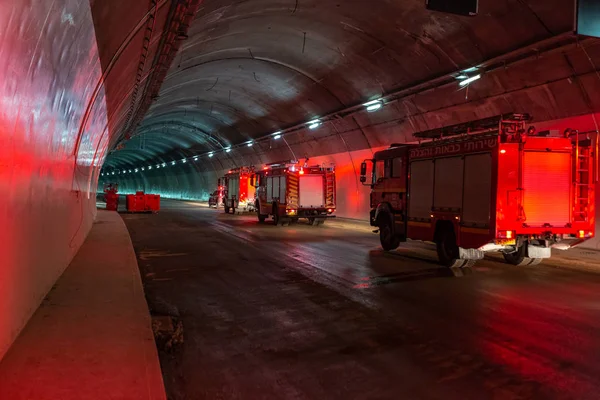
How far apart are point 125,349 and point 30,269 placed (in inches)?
Answer: 64.7

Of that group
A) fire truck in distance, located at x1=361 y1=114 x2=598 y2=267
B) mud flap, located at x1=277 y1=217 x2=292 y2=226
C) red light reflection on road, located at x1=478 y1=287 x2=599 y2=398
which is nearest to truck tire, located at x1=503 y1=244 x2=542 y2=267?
fire truck in distance, located at x1=361 y1=114 x2=598 y2=267

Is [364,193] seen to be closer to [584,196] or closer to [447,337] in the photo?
[584,196]

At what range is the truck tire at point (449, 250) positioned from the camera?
11.1m

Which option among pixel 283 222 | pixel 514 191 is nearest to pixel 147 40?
pixel 514 191

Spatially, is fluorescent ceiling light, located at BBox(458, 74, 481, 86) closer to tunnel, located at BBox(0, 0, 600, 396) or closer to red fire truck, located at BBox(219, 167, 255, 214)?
tunnel, located at BBox(0, 0, 600, 396)

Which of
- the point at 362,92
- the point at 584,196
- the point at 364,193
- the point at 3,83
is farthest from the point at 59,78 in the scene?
the point at 364,193

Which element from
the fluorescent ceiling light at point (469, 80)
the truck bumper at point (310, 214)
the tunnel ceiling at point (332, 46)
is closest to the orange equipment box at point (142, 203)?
the tunnel ceiling at point (332, 46)

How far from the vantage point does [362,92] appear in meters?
20.5

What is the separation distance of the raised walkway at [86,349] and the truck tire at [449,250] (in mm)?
6923

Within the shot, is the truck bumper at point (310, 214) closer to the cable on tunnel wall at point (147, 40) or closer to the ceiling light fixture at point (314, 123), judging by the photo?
the ceiling light fixture at point (314, 123)

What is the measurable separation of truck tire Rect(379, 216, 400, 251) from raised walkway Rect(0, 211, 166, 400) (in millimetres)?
7558

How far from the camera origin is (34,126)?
511 cm

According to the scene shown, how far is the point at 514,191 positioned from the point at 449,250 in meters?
2.13

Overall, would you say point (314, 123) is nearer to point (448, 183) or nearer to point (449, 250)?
point (448, 183)
